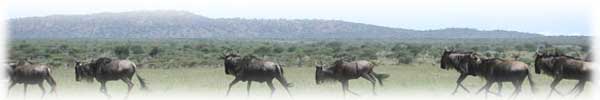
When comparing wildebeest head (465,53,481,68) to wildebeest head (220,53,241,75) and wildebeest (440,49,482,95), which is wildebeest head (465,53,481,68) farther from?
wildebeest head (220,53,241,75)

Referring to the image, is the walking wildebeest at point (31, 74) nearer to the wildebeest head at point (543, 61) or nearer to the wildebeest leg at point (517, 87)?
the wildebeest leg at point (517, 87)

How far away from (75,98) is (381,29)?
442 ft

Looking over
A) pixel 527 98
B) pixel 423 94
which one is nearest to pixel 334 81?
pixel 423 94

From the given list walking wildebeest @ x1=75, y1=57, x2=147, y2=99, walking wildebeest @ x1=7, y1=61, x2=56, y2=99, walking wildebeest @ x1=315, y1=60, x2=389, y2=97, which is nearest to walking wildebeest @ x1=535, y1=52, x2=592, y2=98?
walking wildebeest @ x1=315, y1=60, x2=389, y2=97

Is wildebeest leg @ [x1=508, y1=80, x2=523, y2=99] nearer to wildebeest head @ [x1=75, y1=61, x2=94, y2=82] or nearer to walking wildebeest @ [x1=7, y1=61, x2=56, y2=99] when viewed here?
wildebeest head @ [x1=75, y1=61, x2=94, y2=82]

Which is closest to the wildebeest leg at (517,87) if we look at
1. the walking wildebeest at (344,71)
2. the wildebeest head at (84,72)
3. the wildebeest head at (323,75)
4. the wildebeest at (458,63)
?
the wildebeest at (458,63)

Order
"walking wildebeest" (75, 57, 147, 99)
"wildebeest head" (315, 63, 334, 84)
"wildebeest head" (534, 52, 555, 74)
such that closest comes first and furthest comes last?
"walking wildebeest" (75, 57, 147, 99)
"wildebeest head" (534, 52, 555, 74)
"wildebeest head" (315, 63, 334, 84)

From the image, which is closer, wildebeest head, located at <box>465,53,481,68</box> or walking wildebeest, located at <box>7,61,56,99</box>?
walking wildebeest, located at <box>7,61,56,99</box>

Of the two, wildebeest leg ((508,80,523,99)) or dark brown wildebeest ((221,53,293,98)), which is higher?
dark brown wildebeest ((221,53,293,98))

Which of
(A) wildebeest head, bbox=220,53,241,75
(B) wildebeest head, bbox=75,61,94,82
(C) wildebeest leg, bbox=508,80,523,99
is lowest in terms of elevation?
(C) wildebeest leg, bbox=508,80,523,99

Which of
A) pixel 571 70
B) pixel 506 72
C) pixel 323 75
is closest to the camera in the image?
pixel 506 72

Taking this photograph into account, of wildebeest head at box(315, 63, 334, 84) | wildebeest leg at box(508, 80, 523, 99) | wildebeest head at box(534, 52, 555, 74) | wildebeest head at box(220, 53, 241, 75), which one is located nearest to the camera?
wildebeest leg at box(508, 80, 523, 99)

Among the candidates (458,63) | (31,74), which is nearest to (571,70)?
(458,63)

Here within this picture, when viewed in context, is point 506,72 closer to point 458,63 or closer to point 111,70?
point 458,63
